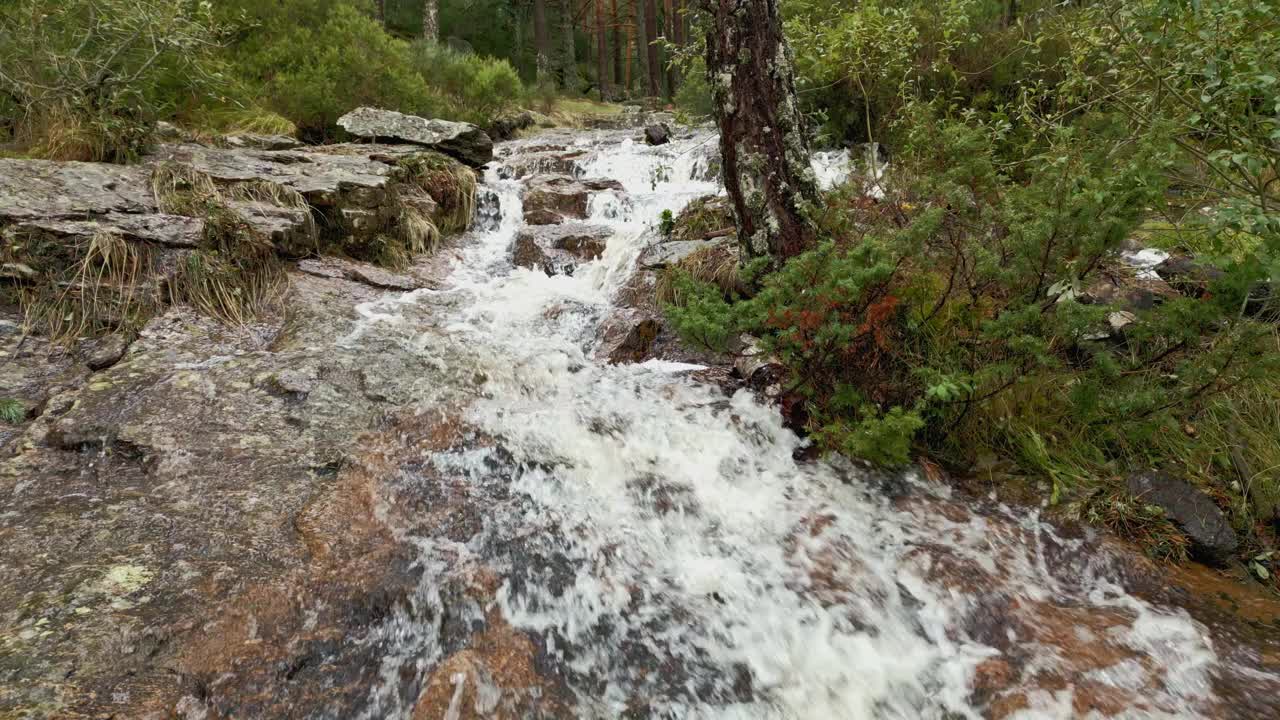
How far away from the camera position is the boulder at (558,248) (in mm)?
6789

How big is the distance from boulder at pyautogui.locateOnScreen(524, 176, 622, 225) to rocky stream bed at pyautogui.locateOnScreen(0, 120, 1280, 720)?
3905 millimetres

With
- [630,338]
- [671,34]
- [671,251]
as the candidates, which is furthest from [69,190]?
[671,34]

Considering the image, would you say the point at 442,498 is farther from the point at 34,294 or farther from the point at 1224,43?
the point at 1224,43

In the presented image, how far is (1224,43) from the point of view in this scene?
2562mm

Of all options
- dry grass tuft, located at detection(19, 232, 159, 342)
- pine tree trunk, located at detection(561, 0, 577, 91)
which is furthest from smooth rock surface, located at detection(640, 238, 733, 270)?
pine tree trunk, located at detection(561, 0, 577, 91)

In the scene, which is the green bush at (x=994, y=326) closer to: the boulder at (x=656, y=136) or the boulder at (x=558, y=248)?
the boulder at (x=558, y=248)

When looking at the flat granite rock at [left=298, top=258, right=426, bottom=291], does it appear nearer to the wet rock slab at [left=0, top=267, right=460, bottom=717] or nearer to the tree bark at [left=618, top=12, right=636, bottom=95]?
the wet rock slab at [left=0, top=267, right=460, bottom=717]

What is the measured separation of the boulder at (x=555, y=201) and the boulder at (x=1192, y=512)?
21.6 feet

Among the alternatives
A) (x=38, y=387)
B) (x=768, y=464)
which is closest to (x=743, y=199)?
(x=768, y=464)

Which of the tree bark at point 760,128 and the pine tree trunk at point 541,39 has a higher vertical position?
the pine tree trunk at point 541,39

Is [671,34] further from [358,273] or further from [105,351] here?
[105,351]

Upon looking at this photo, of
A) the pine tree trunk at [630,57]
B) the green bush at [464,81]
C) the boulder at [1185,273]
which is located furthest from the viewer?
the pine tree trunk at [630,57]

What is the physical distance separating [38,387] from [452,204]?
4.84m

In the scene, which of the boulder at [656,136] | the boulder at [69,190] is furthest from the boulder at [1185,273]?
the boulder at [656,136]
